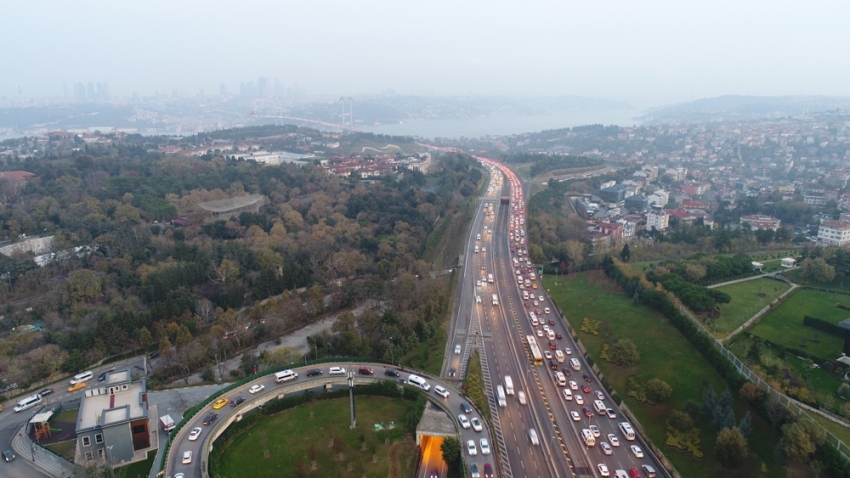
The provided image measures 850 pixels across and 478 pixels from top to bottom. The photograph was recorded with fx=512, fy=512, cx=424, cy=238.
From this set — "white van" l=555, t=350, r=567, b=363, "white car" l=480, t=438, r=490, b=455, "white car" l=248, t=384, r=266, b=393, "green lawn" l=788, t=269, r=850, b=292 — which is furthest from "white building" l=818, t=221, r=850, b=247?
"white car" l=248, t=384, r=266, b=393

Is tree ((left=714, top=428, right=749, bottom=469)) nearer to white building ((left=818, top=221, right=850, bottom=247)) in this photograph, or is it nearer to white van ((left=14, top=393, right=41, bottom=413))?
white van ((left=14, top=393, right=41, bottom=413))

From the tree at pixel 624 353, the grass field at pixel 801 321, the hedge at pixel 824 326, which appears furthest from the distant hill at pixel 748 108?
the tree at pixel 624 353

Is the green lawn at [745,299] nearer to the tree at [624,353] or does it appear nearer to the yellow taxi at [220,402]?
the tree at [624,353]

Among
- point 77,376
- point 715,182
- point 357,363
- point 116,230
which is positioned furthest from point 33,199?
point 715,182

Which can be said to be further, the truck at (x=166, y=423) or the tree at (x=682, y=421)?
the truck at (x=166, y=423)

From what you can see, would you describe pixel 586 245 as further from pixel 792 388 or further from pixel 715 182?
pixel 715 182

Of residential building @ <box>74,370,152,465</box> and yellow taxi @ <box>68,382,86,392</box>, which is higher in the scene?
residential building @ <box>74,370,152,465</box>
